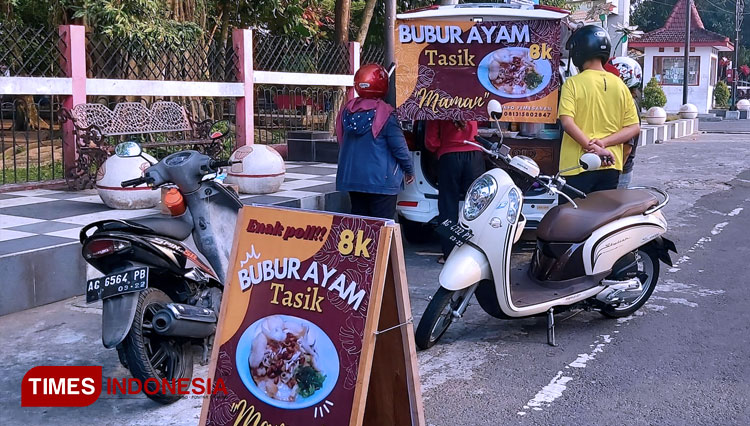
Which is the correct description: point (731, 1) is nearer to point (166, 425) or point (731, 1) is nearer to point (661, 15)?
point (661, 15)

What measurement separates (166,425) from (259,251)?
1157mm

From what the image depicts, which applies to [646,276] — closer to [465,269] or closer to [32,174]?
[465,269]

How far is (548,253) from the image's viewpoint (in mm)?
5340

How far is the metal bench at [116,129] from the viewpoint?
929 centimetres

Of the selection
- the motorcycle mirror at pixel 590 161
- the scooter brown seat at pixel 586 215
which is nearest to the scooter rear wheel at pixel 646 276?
the scooter brown seat at pixel 586 215

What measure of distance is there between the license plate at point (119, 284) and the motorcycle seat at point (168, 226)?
0.32 metres

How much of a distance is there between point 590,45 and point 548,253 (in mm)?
1466

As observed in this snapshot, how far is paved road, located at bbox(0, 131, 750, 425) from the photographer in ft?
13.4

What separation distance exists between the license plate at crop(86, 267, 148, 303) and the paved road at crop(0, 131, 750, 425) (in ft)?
1.97

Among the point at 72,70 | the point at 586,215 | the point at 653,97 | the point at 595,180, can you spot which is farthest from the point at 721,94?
the point at 586,215

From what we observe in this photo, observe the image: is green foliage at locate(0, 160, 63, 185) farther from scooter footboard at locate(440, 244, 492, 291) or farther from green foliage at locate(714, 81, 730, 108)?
green foliage at locate(714, 81, 730, 108)

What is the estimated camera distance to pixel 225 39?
15.0 m

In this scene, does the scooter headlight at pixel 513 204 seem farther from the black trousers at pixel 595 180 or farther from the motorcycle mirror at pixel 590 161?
the black trousers at pixel 595 180

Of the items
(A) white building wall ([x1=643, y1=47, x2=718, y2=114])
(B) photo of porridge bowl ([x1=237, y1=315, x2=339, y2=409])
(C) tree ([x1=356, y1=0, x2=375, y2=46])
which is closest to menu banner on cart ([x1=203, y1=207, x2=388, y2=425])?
(B) photo of porridge bowl ([x1=237, y1=315, x2=339, y2=409])
